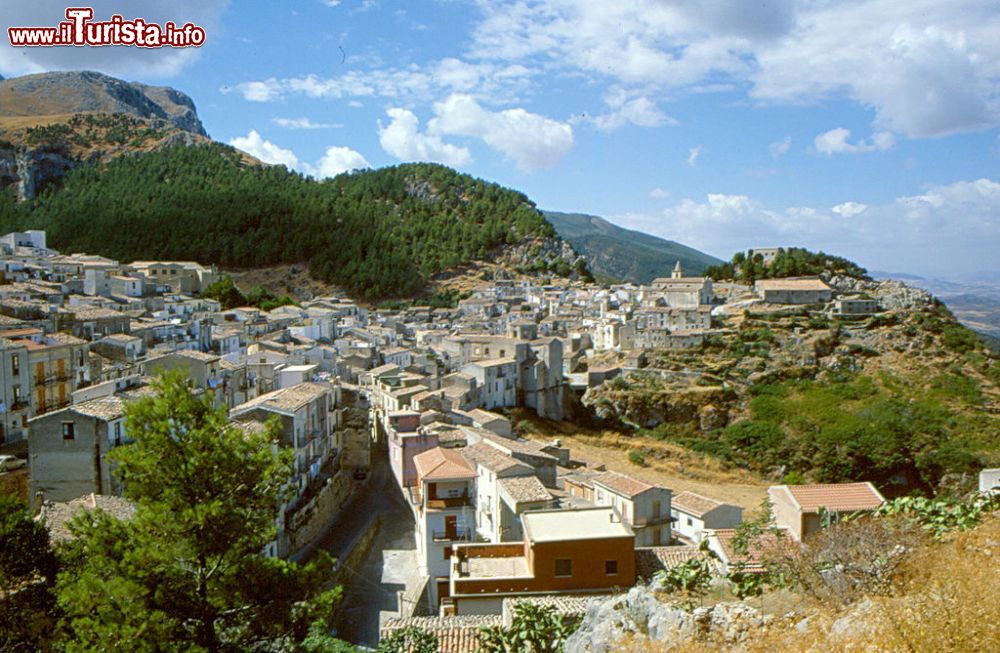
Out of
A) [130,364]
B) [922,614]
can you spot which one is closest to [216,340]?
[130,364]

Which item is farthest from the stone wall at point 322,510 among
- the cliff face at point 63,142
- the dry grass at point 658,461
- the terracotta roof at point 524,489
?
the cliff face at point 63,142

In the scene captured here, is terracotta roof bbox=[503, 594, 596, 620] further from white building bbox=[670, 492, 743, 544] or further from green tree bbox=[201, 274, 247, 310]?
green tree bbox=[201, 274, 247, 310]

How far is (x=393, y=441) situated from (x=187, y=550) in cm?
1828

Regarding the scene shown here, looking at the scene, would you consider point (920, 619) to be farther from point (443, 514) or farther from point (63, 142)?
point (63, 142)

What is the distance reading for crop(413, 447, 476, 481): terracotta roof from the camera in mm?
21016

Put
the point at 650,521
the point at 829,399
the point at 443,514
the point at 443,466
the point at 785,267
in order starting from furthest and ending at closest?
1. the point at 785,267
2. the point at 829,399
3. the point at 650,521
4. the point at 443,466
5. the point at 443,514

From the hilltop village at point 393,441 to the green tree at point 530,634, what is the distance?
3.82 ft

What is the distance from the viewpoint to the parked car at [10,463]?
66.9ft

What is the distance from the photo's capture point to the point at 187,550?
10.5 metres

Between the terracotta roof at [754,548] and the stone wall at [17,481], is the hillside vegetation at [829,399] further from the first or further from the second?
the stone wall at [17,481]

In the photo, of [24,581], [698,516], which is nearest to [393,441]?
[698,516]

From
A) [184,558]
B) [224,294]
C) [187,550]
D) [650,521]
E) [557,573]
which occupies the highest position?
[224,294]

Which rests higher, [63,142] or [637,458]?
[63,142]

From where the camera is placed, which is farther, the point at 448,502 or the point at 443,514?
the point at 448,502
